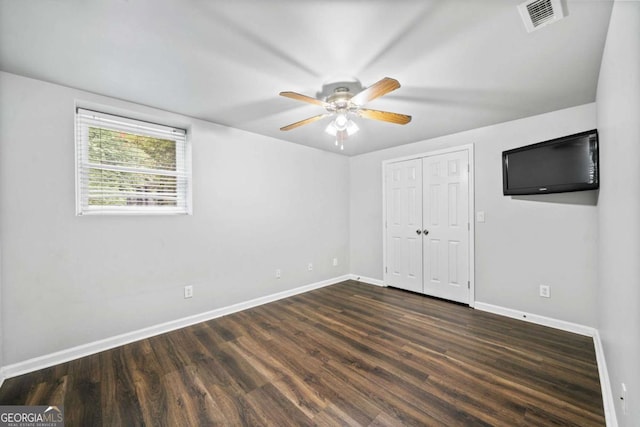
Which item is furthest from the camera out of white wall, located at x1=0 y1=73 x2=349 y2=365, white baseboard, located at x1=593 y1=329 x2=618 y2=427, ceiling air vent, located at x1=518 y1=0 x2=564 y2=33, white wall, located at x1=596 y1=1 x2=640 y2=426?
white wall, located at x1=0 y1=73 x2=349 y2=365

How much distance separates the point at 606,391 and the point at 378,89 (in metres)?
2.54

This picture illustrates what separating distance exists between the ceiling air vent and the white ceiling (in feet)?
0.15

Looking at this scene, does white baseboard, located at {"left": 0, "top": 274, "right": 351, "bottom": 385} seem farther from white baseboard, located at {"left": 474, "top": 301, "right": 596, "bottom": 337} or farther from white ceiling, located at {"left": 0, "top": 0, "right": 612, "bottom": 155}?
white baseboard, located at {"left": 474, "top": 301, "right": 596, "bottom": 337}

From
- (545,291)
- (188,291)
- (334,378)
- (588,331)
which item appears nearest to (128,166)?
(188,291)

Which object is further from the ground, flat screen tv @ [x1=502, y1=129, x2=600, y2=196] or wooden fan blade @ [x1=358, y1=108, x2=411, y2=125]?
wooden fan blade @ [x1=358, y1=108, x2=411, y2=125]

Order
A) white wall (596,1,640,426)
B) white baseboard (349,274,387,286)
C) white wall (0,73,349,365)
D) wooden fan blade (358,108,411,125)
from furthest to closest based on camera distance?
white baseboard (349,274,387,286)
wooden fan blade (358,108,411,125)
white wall (0,73,349,365)
white wall (596,1,640,426)

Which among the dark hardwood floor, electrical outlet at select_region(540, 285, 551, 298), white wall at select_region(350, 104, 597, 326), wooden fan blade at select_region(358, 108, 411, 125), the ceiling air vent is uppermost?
the ceiling air vent

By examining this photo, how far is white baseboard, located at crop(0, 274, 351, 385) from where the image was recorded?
2.07 meters

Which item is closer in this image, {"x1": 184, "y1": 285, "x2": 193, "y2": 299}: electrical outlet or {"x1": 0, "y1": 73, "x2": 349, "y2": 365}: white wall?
{"x1": 0, "y1": 73, "x2": 349, "y2": 365}: white wall

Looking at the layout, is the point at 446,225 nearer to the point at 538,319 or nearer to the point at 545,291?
the point at 545,291

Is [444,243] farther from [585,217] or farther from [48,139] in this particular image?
[48,139]

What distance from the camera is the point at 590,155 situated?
2.27 m

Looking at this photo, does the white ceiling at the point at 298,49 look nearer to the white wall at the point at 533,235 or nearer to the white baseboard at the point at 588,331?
the white wall at the point at 533,235

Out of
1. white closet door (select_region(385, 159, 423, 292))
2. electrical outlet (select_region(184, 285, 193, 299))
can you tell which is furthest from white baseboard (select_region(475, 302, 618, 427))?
electrical outlet (select_region(184, 285, 193, 299))
